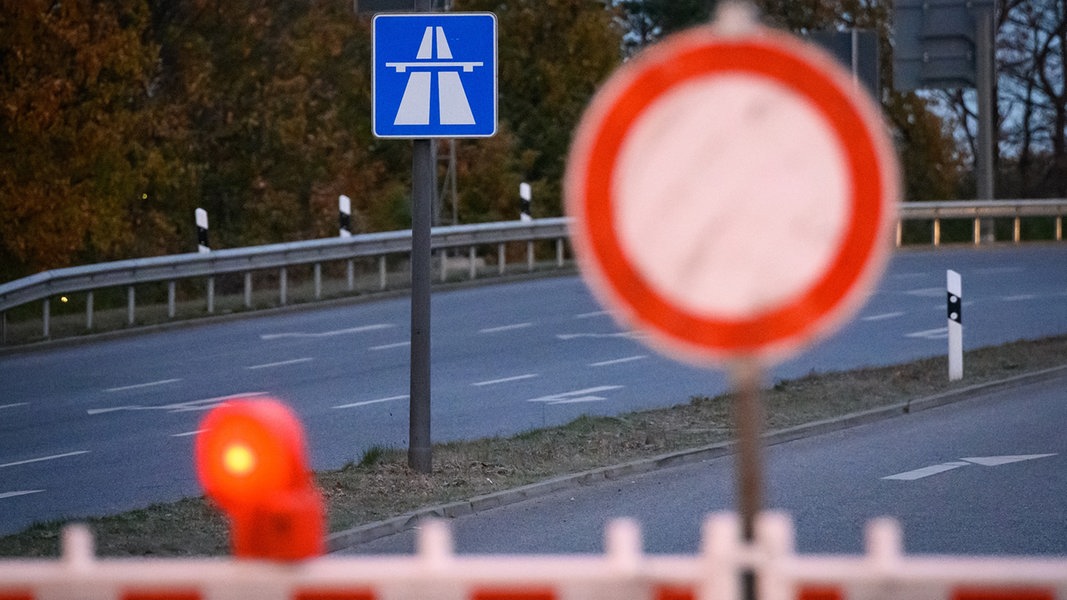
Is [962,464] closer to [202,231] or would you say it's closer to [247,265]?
[247,265]

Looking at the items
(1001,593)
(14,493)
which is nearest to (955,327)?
(14,493)

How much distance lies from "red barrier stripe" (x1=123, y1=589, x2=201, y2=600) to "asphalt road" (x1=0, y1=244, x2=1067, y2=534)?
756cm

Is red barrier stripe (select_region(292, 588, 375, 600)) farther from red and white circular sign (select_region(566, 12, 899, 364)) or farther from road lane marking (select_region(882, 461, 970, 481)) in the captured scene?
road lane marking (select_region(882, 461, 970, 481))

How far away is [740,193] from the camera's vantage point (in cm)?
319

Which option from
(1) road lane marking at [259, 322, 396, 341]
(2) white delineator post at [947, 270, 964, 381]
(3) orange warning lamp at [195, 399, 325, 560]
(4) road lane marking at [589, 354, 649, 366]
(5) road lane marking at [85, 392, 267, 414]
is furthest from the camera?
(1) road lane marking at [259, 322, 396, 341]

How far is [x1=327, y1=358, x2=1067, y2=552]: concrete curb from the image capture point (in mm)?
10398

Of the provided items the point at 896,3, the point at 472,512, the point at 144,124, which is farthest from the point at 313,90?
the point at 472,512

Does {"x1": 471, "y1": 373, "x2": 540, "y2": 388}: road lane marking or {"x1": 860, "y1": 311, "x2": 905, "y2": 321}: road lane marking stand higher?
{"x1": 860, "y1": 311, "x2": 905, "y2": 321}: road lane marking

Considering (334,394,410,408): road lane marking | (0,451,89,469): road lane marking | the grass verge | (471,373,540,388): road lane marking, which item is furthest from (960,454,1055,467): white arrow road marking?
(0,451,89,469): road lane marking

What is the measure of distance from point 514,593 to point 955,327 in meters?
14.4

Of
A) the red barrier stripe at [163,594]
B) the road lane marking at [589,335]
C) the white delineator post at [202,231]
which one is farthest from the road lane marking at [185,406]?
the red barrier stripe at [163,594]

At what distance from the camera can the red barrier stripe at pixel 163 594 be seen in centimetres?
366

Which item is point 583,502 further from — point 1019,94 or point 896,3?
point 1019,94

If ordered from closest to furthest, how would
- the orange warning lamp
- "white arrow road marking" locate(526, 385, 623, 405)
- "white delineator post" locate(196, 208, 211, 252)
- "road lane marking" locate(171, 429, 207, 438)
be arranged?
the orange warning lamp, "road lane marking" locate(171, 429, 207, 438), "white arrow road marking" locate(526, 385, 623, 405), "white delineator post" locate(196, 208, 211, 252)
